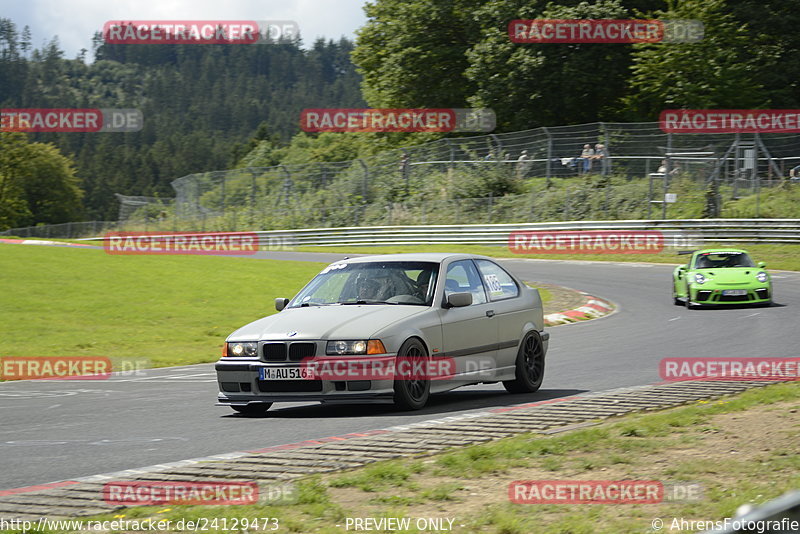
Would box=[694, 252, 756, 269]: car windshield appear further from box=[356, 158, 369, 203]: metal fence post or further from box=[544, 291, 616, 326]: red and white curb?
box=[356, 158, 369, 203]: metal fence post

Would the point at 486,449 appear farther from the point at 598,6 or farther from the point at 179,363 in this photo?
the point at 598,6

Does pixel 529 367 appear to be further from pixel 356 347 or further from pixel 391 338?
pixel 356 347

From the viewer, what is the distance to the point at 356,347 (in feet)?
30.1

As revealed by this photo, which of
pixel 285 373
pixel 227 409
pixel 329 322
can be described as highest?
pixel 329 322

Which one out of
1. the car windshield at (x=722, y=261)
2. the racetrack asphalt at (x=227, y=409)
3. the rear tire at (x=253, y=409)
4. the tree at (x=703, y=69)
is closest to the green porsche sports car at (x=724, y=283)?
the car windshield at (x=722, y=261)

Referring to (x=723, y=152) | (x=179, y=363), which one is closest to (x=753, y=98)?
(x=723, y=152)

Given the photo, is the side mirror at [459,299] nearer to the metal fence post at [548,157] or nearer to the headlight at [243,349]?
the headlight at [243,349]

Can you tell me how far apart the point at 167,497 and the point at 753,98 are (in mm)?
47843

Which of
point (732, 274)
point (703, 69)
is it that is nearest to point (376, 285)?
point (732, 274)

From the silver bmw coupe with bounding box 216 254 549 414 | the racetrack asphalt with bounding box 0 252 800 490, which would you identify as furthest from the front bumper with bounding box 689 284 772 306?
the silver bmw coupe with bounding box 216 254 549 414

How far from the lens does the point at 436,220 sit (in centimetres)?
4547

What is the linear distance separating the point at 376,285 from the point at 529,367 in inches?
73.4

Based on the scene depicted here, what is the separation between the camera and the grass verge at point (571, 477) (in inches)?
206

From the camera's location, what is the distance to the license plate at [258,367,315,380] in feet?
30.2
